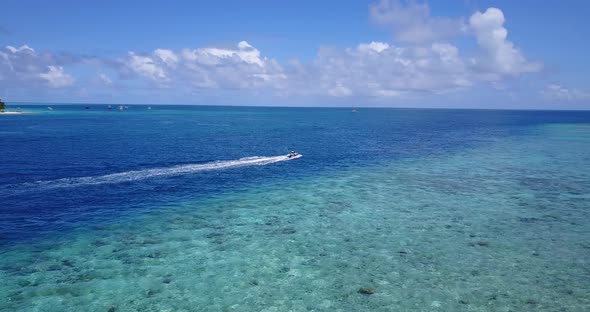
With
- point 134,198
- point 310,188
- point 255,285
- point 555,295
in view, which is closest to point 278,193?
point 310,188

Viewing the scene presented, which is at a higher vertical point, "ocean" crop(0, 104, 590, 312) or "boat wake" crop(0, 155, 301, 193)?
"boat wake" crop(0, 155, 301, 193)

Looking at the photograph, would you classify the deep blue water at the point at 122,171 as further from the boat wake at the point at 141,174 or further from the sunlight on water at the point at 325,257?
the sunlight on water at the point at 325,257

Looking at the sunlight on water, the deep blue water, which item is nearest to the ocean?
the sunlight on water

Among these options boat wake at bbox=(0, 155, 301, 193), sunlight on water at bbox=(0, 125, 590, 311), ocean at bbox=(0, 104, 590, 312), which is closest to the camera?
sunlight on water at bbox=(0, 125, 590, 311)

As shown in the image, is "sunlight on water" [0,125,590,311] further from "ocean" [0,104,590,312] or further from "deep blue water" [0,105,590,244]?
"deep blue water" [0,105,590,244]

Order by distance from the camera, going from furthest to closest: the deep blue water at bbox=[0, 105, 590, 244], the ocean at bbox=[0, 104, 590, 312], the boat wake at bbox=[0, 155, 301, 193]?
1. the boat wake at bbox=[0, 155, 301, 193]
2. the deep blue water at bbox=[0, 105, 590, 244]
3. the ocean at bbox=[0, 104, 590, 312]

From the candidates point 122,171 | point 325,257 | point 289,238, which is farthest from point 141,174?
point 325,257

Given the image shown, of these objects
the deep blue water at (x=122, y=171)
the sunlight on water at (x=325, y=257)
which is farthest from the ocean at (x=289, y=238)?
the deep blue water at (x=122, y=171)
